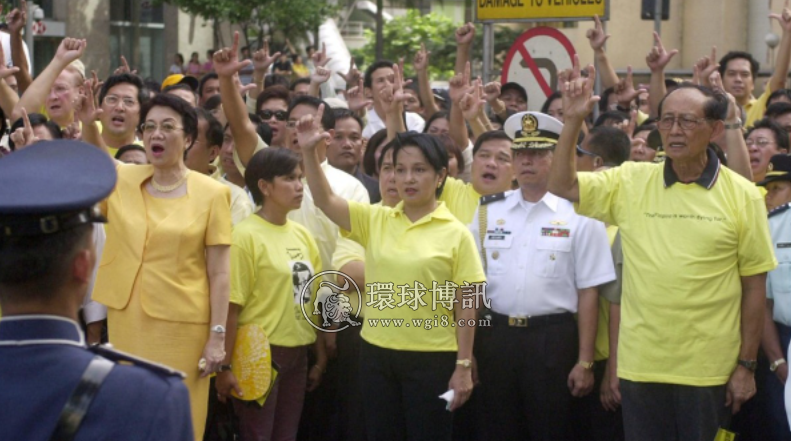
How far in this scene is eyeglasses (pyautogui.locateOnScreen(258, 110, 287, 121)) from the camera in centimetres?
775

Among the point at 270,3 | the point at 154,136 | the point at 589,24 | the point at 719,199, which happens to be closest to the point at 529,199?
the point at 719,199

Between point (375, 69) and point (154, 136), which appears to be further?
point (375, 69)

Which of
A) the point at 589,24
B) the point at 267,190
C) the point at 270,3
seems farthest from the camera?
the point at 270,3

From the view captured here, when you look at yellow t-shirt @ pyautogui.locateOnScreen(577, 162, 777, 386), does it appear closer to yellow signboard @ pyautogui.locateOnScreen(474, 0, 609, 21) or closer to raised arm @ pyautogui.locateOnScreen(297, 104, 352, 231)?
raised arm @ pyautogui.locateOnScreen(297, 104, 352, 231)

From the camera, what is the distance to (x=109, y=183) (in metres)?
2.43

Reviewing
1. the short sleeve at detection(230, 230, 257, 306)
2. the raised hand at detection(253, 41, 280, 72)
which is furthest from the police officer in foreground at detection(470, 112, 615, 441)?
the raised hand at detection(253, 41, 280, 72)

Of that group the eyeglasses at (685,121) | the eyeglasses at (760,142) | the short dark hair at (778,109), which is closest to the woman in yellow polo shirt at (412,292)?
the eyeglasses at (685,121)

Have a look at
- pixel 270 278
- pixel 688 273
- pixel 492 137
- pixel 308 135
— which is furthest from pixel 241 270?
pixel 688 273

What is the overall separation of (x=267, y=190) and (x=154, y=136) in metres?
0.90

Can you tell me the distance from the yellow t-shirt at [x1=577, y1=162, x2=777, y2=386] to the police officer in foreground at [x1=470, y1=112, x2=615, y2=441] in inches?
26.7

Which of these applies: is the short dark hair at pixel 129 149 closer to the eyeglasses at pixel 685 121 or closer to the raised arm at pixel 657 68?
the eyeglasses at pixel 685 121

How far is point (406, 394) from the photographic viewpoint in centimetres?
566

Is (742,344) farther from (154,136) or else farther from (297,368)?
(154,136)

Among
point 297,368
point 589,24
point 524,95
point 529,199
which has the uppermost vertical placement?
point 589,24
